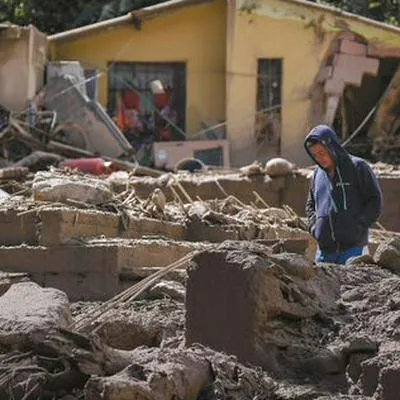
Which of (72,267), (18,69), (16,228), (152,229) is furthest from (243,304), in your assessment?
(18,69)

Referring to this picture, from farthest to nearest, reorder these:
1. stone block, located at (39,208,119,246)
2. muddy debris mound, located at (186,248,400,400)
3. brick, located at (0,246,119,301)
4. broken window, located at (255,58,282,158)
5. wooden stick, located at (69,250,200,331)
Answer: broken window, located at (255,58,282,158) < stone block, located at (39,208,119,246) < brick, located at (0,246,119,301) < wooden stick, located at (69,250,200,331) < muddy debris mound, located at (186,248,400,400)

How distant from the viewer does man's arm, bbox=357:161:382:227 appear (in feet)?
31.2

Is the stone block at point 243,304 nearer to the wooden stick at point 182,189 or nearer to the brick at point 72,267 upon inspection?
the brick at point 72,267

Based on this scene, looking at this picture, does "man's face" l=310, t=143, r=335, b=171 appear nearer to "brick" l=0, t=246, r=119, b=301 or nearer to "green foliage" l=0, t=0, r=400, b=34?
"brick" l=0, t=246, r=119, b=301

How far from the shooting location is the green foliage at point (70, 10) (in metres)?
24.1

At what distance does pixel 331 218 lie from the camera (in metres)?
9.55

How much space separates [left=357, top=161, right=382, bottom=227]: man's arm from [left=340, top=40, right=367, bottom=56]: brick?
1270cm

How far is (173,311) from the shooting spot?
8469 mm

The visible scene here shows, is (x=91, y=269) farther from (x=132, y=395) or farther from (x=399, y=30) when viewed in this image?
(x=399, y=30)

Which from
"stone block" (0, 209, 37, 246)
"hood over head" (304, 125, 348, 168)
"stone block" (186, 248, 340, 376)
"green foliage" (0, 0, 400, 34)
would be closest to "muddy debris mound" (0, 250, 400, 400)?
"stone block" (186, 248, 340, 376)

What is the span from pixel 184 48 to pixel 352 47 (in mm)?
2545

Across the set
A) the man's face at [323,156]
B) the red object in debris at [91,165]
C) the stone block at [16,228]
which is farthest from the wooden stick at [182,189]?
the man's face at [323,156]

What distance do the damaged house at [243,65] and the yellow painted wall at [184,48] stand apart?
0.05ft

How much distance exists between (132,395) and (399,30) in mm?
17287
